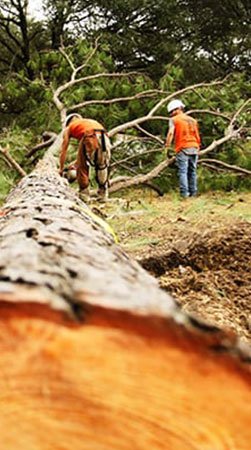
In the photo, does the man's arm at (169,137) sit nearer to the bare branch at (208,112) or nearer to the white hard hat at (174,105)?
the white hard hat at (174,105)

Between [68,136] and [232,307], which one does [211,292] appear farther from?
[68,136]

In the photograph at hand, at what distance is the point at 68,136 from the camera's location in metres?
6.69

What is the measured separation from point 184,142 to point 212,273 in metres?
4.65

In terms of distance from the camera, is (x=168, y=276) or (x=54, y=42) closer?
(x=168, y=276)

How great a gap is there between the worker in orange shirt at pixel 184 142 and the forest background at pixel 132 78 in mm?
319

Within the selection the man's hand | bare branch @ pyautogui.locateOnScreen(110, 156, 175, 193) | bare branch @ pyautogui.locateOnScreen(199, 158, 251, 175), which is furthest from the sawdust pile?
bare branch @ pyautogui.locateOnScreen(199, 158, 251, 175)

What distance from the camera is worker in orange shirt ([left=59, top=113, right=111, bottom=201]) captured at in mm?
6703

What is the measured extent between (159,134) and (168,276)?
5.63 m

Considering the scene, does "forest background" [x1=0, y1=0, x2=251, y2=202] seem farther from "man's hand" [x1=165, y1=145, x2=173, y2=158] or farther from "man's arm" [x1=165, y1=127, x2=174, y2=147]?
"man's arm" [x1=165, y1=127, x2=174, y2=147]

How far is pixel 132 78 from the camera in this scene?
31.3 ft

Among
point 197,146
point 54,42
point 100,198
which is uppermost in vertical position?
point 54,42

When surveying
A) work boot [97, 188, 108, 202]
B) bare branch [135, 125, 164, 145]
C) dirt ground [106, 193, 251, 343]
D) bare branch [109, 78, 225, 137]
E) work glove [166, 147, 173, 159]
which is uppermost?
bare branch [109, 78, 225, 137]

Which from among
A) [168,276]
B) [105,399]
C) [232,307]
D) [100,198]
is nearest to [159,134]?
[100,198]

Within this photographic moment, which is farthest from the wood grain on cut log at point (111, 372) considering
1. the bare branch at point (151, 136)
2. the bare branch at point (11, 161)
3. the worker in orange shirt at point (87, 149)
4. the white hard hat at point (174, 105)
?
the bare branch at point (151, 136)
